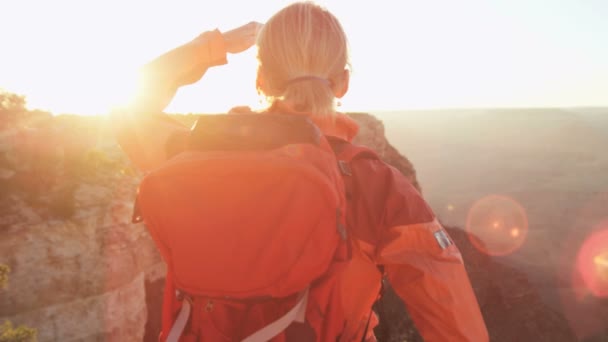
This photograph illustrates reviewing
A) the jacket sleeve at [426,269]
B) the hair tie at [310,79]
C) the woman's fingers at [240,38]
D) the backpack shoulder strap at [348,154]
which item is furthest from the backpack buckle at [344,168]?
the woman's fingers at [240,38]

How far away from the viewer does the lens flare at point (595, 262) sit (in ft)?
182

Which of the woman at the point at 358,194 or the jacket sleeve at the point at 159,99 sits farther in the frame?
the jacket sleeve at the point at 159,99

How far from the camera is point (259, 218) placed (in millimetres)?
1580

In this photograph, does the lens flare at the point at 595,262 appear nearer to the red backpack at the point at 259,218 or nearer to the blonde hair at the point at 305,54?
the red backpack at the point at 259,218

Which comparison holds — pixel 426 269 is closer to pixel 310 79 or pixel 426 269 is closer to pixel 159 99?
pixel 310 79

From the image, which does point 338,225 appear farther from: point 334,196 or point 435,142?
point 435,142

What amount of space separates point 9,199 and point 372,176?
37.3ft

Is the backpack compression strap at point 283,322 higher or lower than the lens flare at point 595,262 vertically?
higher

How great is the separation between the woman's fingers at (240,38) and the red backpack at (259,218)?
0.74 m

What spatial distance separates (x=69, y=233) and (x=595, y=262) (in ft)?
284

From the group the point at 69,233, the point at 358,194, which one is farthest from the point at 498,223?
the point at 358,194

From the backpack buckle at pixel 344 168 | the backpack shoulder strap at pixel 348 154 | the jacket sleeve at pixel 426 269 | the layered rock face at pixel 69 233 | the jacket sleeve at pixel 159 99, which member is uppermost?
the jacket sleeve at pixel 159 99

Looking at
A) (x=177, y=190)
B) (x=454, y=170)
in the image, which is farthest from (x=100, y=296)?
(x=454, y=170)

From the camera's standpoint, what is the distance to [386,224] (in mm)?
1641
